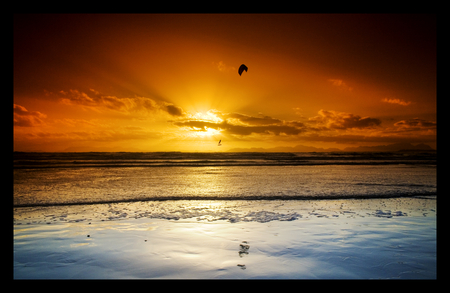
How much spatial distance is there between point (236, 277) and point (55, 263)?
3.36 meters

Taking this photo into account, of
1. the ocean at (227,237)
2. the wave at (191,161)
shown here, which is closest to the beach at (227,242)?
the ocean at (227,237)

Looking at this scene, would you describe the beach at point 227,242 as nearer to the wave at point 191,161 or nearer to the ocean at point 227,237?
the ocean at point 227,237

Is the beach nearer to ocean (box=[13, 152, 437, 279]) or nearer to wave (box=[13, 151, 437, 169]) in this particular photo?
ocean (box=[13, 152, 437, 279])

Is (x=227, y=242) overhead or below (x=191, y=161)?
overhead

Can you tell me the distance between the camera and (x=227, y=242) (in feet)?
18.2

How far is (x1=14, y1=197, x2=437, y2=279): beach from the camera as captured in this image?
4301 mm

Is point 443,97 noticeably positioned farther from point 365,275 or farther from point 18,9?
point 18,9

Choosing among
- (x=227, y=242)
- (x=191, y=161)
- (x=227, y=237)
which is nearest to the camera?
(x=227, y=242)

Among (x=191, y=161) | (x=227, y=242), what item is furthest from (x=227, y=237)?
(x=191, y=161)

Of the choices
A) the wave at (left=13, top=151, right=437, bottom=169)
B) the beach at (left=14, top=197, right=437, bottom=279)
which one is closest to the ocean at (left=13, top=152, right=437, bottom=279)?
the beach at (left=14, top=197, right=437, bottom=279)

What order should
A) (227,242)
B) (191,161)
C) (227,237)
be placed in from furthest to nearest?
(191,161)
(227,237)
(227,242)

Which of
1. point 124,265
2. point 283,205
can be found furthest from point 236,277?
point 283,205

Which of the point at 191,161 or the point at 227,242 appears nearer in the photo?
the point at 227,242

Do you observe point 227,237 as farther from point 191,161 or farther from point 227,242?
point 191,161
